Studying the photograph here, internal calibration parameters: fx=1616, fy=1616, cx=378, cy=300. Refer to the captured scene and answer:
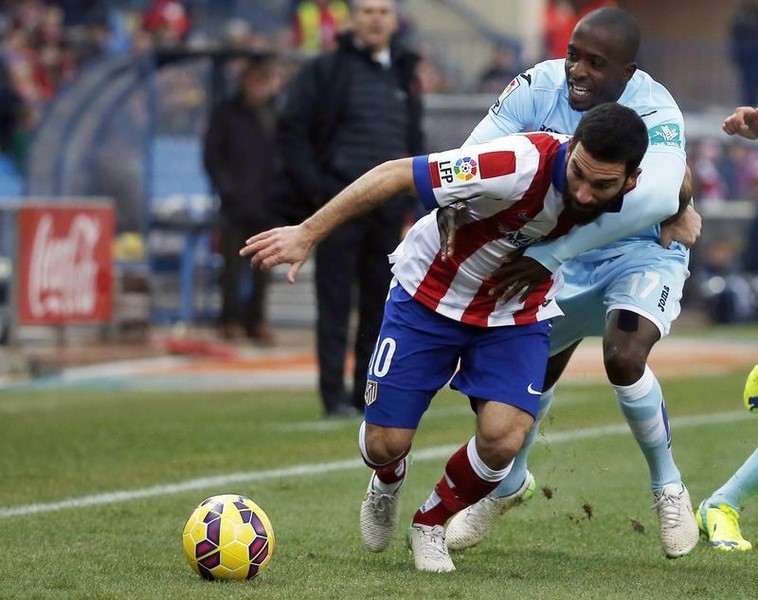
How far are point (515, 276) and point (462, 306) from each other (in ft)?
0.73

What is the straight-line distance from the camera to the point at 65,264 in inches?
577

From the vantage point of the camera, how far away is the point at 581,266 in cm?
670

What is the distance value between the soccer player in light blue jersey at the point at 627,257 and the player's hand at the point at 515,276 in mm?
318

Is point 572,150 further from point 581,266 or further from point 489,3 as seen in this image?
point 489,3

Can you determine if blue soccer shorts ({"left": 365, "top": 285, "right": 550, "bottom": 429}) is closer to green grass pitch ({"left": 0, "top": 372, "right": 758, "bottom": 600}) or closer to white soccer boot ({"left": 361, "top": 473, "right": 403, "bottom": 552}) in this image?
white soccer boot ({"left": 361, "top": 473, "right": 403, "bottom": 552})

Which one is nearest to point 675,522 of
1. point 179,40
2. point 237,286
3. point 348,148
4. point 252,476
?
point 252,476

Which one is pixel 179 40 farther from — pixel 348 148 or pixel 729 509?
pixel 729 509

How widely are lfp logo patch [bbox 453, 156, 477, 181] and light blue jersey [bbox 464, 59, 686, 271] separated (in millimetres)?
474

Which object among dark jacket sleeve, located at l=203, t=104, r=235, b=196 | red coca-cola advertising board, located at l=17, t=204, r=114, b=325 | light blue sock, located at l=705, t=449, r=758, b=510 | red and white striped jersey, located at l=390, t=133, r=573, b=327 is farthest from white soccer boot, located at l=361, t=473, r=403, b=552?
dark jacket sleeve, located at l=203, t=104, r=235, b=196

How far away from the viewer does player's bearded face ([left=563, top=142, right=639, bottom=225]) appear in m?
5.34

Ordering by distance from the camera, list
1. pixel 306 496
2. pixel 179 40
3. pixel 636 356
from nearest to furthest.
A: 1. pixel 636 356
2. pixel 306 496
3. pixel 179 40

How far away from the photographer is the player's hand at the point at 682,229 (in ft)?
21.0

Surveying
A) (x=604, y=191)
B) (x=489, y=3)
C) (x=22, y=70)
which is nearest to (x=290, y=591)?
(x=604, y=191)

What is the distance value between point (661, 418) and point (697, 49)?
20.2 m
